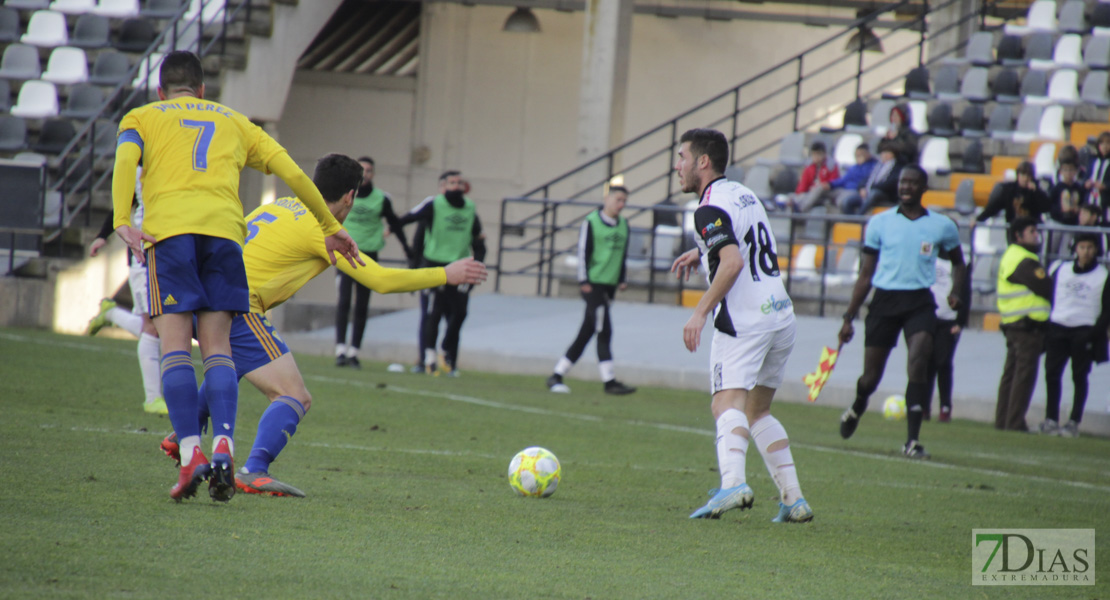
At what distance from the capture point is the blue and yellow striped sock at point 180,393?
16.9ft

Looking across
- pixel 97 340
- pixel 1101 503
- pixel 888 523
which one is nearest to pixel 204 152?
pixel 888 523

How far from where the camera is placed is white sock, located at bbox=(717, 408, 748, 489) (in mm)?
5715

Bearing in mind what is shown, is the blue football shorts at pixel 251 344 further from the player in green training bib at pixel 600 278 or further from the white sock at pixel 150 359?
the player in green training bib at pixel 600 278

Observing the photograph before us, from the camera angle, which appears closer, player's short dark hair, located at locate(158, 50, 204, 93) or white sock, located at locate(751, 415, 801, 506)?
player's short dark hair, located at locate(158, 50, 204, 93)

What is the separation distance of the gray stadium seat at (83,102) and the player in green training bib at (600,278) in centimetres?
1003

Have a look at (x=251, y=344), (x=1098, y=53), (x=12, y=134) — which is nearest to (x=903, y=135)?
(x=1098, y=53)

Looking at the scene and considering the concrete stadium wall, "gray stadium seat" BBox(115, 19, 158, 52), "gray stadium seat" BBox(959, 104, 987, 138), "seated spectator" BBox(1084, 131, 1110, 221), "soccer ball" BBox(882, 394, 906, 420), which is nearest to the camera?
"soccer ball" BBox(882, 394, 906, 420)

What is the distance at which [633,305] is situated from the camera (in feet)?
58.5

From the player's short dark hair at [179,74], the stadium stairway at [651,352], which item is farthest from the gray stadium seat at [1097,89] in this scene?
the player's short dark hair at [179,74]

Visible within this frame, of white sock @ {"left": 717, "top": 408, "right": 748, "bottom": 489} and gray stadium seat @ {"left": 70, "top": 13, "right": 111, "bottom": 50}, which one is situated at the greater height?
gray stadium seat @ {"left": 70, "top": 13, "right": 111, "bottom": 50}

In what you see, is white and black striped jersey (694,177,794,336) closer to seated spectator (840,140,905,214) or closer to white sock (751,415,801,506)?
white sock (751,415,801,506)

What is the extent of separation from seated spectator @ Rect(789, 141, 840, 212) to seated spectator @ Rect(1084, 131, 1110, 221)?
358 cm

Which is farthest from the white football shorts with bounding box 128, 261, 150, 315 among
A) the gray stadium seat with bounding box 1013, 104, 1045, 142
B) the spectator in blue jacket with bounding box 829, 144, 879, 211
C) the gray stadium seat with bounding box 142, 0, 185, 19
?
the gray stadium seat with bounding box 1013, 104, 1045, 142

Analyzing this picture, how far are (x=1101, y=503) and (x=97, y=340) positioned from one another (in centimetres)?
1199
